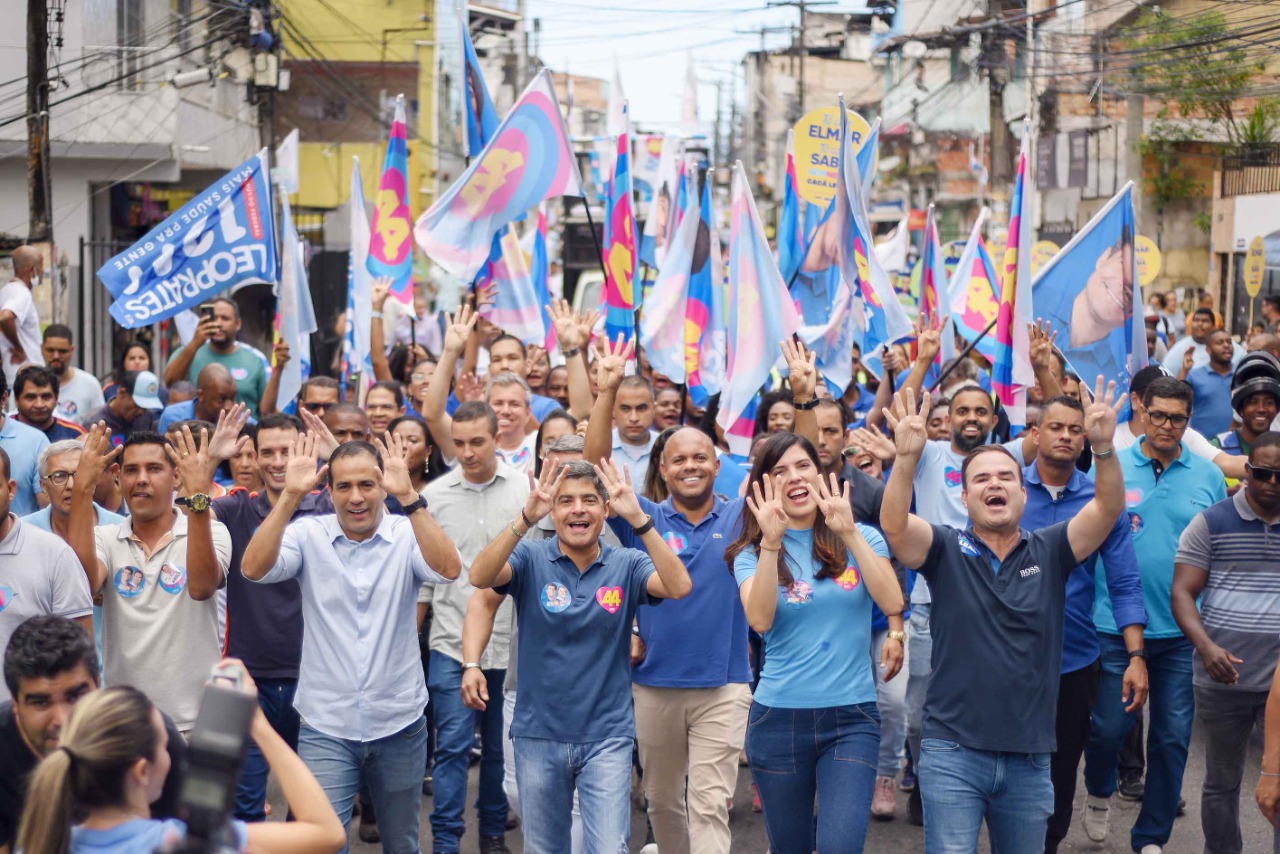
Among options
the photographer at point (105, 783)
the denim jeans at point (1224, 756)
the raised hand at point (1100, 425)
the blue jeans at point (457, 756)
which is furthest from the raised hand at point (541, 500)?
the denim jeans at point (1224, 756)

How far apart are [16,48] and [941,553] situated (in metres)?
16.4

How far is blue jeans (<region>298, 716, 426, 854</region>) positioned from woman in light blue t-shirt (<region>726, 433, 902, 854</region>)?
3.99ft

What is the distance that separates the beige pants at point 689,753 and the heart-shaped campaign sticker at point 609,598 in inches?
29.8

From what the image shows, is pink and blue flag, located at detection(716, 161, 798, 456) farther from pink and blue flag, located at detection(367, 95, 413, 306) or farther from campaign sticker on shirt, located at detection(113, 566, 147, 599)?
campaign sticker on shirt, located at detection(113, 566, 147, 599)

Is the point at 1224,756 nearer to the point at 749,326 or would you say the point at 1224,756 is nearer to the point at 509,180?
the point at 749,326

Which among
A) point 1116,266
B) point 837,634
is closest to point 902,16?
point 1116,266

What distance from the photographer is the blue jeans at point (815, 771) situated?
17.1ft

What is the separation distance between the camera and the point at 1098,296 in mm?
8055

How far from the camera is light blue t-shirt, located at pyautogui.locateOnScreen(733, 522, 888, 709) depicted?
5297 mm

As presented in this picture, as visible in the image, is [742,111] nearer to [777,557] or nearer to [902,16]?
[902,16]

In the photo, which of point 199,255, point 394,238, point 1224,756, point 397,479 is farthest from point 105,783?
point 394,238

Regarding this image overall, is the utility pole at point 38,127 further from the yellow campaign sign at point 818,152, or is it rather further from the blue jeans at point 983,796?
the blue jeans at point 983,796

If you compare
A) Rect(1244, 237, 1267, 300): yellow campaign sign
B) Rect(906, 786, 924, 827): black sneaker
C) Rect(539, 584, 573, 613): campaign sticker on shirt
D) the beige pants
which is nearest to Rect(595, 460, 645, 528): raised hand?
Rect(539, 584, 573, 613): campaign sticker on shirt

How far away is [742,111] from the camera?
228ft
